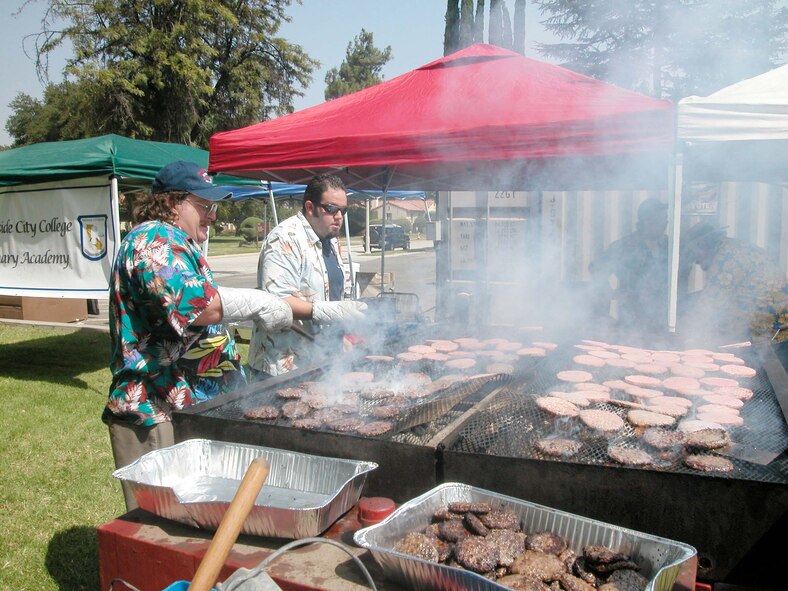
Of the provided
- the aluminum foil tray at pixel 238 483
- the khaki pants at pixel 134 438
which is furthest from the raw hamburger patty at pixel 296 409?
the khaki pants at pixel 134 438

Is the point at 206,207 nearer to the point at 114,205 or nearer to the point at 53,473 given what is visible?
the point at 53,473

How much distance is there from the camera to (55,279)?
6.68 metres

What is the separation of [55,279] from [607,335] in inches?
238

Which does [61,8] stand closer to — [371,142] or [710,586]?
[371,142]

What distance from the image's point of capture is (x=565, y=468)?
183cm

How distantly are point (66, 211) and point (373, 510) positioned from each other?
6.22 metres

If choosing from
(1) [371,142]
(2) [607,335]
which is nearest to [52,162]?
(1) [371,142]

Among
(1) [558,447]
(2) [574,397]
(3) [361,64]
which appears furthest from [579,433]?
(3) [361,64]

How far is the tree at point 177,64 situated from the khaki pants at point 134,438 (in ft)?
77.4

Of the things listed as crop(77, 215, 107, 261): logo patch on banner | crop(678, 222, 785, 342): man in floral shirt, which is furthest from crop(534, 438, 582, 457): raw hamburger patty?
crop(77, 215, 107, 261): logo patch on banner

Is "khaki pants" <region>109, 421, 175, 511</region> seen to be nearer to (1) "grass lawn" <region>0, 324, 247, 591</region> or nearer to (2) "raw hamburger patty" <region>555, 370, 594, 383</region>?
(1) "grass lawn" <region>0, 324, 247, 591</region>

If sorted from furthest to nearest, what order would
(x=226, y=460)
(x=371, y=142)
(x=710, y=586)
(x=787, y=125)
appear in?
(x=371, y=142)
(x=787, y=125)
(x=226, y=460)
(x=710, y=586)

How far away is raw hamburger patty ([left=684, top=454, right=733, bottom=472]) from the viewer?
181 centimetres

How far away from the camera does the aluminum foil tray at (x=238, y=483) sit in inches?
67.8
